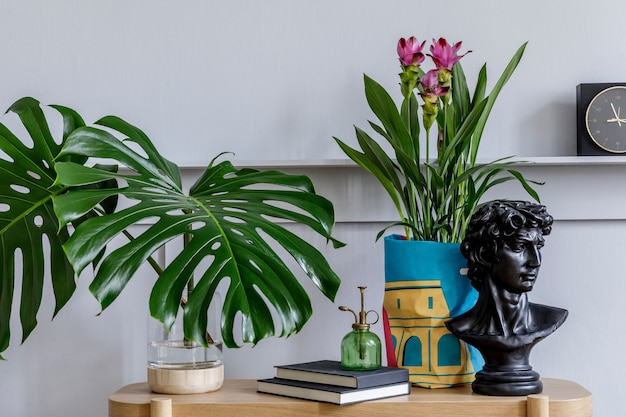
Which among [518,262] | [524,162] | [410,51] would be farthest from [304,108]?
[518,262]

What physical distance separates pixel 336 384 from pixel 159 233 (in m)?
0.40

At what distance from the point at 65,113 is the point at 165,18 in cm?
38

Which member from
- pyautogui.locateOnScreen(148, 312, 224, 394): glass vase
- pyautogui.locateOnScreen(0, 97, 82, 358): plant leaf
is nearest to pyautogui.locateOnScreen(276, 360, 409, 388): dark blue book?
pyautogui.locateOnScreen(148, 312, 224, 394): glass vase

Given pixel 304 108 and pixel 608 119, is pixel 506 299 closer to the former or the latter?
pixel 608 119

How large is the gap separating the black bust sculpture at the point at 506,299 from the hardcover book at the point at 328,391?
0.14 meters

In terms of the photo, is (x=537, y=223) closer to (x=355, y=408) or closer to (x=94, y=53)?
(x=355, y=408)

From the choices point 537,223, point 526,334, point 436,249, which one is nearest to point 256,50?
point 436,249

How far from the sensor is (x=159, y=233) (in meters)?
1.12

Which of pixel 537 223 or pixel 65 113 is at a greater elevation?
pixel 65 113

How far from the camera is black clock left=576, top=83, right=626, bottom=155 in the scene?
1.53 m

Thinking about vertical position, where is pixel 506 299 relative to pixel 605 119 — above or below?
below

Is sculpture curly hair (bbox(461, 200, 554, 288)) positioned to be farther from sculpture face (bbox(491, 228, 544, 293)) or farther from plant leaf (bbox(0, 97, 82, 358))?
plant leaf (bbox(0, 97, 82, 358))

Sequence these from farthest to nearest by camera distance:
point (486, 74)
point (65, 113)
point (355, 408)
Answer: point (486, 74), point (65, 113), point (355, 408)

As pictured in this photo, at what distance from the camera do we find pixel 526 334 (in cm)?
131
